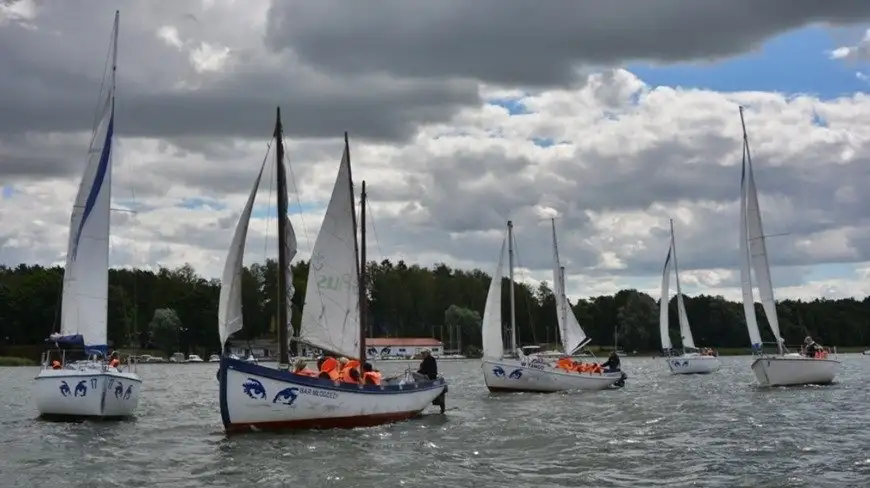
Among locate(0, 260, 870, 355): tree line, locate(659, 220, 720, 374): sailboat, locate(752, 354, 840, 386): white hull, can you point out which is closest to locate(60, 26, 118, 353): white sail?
locate(752, 354, 840, 386): white hull

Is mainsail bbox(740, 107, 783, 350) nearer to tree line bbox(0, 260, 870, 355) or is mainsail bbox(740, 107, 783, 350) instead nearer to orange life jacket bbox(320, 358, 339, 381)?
orange life jacket bbox(320, 358, 339, 381)

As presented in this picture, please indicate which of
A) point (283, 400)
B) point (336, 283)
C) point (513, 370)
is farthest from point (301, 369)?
point (513, 370)

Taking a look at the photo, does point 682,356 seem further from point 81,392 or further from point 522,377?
point 81,392

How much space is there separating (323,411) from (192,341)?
127 meters

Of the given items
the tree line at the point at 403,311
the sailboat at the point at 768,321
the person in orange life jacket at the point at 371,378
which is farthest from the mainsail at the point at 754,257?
the tree line at the point at 403,311

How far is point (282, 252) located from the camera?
1423 inches

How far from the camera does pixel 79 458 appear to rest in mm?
29203

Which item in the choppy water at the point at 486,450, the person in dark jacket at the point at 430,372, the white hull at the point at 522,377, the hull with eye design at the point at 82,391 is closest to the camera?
the choppy water at the point at 486,450

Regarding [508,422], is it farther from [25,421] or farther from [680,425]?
[25,421]

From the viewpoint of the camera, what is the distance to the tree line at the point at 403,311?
Answer: 148m

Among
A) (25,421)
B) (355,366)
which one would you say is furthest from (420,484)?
(25,421)

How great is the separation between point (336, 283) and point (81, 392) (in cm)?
966

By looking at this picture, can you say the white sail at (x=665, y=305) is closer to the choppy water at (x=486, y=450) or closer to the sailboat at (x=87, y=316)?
the choppy water at (x=486, y=450)

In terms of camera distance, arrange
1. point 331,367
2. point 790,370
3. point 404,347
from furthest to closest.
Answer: point 404,347
point 790,370
point 331,367
